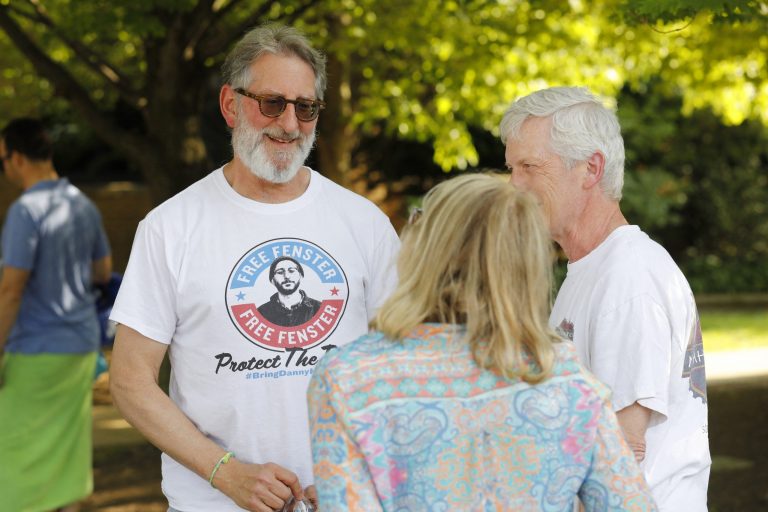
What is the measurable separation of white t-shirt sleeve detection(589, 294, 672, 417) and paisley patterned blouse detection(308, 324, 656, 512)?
20.6 inches

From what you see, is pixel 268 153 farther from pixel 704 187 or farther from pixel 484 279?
pixel 704 187

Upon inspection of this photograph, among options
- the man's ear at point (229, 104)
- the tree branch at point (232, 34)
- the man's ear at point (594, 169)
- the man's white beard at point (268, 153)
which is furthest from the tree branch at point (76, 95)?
the man's ear at point (594, 169)

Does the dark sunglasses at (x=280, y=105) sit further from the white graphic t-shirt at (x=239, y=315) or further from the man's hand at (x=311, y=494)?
the man's hand at (x=311, y=494)

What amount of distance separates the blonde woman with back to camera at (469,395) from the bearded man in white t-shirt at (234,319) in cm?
79

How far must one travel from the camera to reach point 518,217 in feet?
6.97

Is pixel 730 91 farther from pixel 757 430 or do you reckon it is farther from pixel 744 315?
pixel 744 315

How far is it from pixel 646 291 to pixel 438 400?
2.71 ft

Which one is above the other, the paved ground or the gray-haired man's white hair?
the gray-haired man's white hair

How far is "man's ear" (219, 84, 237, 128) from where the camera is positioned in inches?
126

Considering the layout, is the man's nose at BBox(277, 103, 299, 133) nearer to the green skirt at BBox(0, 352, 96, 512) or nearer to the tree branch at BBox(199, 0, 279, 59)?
the green skirt at BBox(0, 352, 96, 512)

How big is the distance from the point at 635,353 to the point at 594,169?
50 centimetres

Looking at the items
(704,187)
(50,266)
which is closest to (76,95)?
(50,266)

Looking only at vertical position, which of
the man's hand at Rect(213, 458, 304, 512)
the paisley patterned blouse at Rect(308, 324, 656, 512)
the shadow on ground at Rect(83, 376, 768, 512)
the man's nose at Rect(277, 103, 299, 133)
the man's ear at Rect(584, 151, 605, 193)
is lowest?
the shadow on ground at Rect(83, 376, 768, 512)

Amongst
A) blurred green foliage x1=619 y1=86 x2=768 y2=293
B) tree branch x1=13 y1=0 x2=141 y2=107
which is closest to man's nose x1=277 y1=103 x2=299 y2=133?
tree branch x1=13 y1=0 x2=141 y2=107
